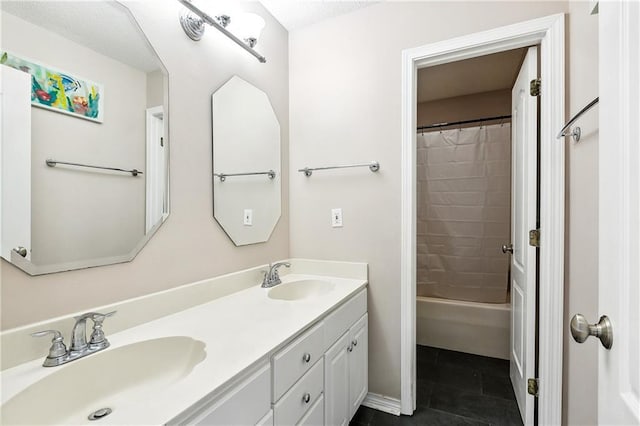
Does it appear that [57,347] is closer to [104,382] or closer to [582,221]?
[104,382]

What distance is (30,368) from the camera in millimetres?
803

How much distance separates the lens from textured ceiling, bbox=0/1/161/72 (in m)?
0.89

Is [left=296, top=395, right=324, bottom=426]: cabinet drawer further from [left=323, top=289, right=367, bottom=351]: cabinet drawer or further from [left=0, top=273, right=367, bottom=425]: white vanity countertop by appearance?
[left=0, top=273, right=367, bottom=425]: white vanity countertop

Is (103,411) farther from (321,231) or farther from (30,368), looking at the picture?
(321,231)

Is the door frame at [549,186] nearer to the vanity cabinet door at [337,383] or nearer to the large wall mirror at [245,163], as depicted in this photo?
the vanity cabinet door at [337,383]

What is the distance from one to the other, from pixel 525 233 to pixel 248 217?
151cm

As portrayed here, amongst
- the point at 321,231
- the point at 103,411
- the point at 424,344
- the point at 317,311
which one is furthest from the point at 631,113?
the point at 424,344

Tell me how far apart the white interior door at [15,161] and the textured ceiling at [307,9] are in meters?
1.42

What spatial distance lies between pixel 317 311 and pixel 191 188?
30.4 inches

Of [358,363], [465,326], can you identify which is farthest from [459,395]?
[358,363]

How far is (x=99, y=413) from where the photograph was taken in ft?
2.61

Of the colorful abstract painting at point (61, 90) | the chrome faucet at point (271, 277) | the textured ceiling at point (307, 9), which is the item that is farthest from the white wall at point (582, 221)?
the colorful abstract painting at point (61, 90)

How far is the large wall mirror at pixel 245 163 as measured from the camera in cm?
152

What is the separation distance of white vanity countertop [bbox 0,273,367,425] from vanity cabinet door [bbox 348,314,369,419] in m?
0.24
